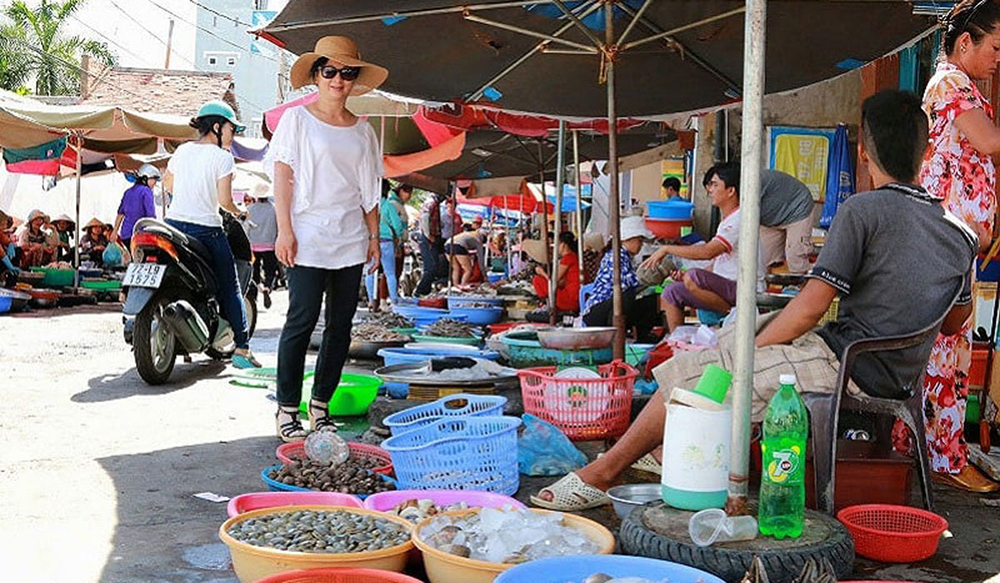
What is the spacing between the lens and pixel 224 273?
7289mm

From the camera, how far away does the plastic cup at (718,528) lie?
2.79 metres

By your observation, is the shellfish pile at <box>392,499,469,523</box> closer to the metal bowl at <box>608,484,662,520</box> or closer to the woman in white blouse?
the metal bowl at <box>608,484,662,520</box>

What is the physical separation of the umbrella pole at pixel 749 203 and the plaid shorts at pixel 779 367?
0.70 meters

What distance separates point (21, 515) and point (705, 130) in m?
9.25

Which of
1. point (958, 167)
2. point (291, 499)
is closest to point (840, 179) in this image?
point (958, 167)

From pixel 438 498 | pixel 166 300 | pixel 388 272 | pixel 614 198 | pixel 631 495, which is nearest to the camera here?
pixel 438 498

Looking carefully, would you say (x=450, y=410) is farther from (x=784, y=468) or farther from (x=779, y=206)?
(x=779, y=206)

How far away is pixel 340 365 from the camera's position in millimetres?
5109

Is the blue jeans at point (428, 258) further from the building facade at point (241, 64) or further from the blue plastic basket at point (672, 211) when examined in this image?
the building facade at point (241, 64)

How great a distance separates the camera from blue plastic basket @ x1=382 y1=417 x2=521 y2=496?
381 centimetres

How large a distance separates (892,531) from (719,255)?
3.62 m

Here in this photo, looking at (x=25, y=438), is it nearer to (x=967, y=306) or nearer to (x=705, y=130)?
(x=967, y=306)

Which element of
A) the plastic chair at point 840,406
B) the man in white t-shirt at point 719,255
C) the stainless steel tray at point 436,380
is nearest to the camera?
the plastic chair at point 840,406

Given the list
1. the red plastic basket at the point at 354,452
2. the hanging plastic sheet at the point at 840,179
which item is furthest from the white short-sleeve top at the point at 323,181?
the hanging plastic sheet at the point at 840,179
